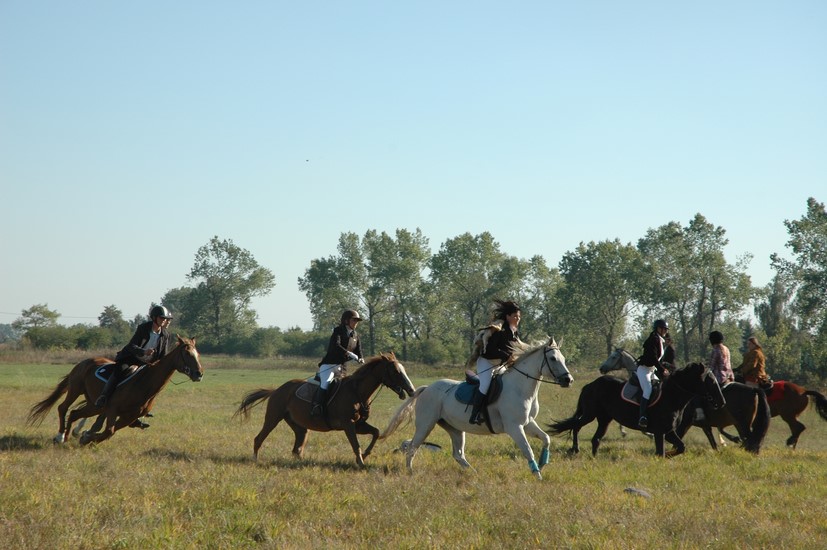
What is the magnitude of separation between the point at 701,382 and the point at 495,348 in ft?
15.7

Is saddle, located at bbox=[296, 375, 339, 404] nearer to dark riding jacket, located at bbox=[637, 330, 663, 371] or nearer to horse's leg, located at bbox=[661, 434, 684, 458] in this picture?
dark riding jacket, located at bbox=[637, 330, 663, 371]

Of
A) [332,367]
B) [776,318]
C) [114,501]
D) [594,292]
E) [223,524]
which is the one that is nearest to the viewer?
[223,524]

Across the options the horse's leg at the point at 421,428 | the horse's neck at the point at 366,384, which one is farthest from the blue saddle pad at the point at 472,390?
the horse's neck at the point at 366,384

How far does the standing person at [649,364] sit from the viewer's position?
1534 centimetres

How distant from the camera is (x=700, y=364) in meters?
15.4

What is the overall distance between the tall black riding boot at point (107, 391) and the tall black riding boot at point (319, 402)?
3.73 metres

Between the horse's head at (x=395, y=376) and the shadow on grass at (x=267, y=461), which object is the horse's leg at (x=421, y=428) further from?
the shadow on grass at (x=267, y=461)

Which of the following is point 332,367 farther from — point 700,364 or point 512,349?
point 700,364

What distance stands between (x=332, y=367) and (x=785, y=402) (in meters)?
11.7

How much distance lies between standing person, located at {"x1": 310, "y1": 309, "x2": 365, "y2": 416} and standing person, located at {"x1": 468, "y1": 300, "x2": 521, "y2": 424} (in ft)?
7.15

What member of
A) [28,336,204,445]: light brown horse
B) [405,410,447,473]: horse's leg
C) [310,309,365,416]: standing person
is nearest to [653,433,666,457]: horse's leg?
[405,410,447,473]: horse's leg

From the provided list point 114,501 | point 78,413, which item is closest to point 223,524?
point 114,501

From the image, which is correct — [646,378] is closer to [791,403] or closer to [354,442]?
[791,403]

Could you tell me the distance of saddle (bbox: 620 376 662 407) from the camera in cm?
1557
